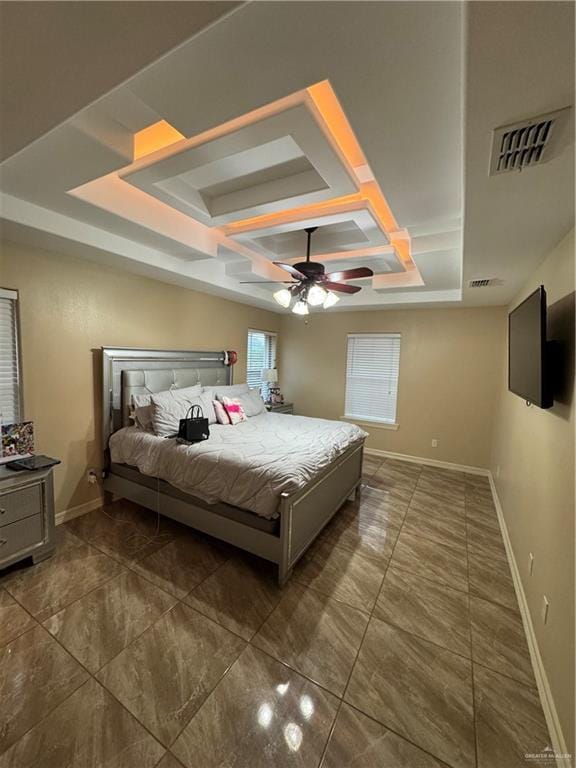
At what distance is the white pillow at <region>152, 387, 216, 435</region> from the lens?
3.01 metres

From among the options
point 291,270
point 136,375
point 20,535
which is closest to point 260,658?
point 20,535

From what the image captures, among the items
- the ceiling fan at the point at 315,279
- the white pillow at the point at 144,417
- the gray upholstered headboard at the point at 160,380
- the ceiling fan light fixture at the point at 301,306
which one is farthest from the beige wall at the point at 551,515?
the gray upholstered headboard at the point at 160,380

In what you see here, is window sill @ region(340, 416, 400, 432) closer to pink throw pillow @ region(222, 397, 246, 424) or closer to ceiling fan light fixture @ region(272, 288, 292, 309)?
pink throw pillow @ region(222, 397, 246, 424)

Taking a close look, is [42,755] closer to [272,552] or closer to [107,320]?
[272,552]

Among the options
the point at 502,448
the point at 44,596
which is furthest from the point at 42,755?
the point at 502,448

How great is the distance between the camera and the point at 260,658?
5.42 ft

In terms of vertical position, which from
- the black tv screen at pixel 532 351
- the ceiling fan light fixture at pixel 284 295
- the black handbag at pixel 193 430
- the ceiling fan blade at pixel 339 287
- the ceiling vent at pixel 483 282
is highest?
the ceiling vent at pixel 483 282

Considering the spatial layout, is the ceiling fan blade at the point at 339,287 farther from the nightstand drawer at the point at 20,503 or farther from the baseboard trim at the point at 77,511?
the baseboard trim at the point at 77,511

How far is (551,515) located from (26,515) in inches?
134

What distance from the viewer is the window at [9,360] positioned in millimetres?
2426

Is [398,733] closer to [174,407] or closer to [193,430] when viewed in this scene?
[193,430]

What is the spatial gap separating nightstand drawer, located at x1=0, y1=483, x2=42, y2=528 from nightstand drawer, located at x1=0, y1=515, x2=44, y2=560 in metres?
0.04

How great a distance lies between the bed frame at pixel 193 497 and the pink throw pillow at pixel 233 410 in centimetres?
59

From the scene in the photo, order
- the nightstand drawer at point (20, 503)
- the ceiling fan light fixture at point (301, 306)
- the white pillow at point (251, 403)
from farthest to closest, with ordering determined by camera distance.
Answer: the white pillow at point (251, 403) → the ceiling fan light fixture at point (301, 306) → the nightstand drawer at point (20, 503)
